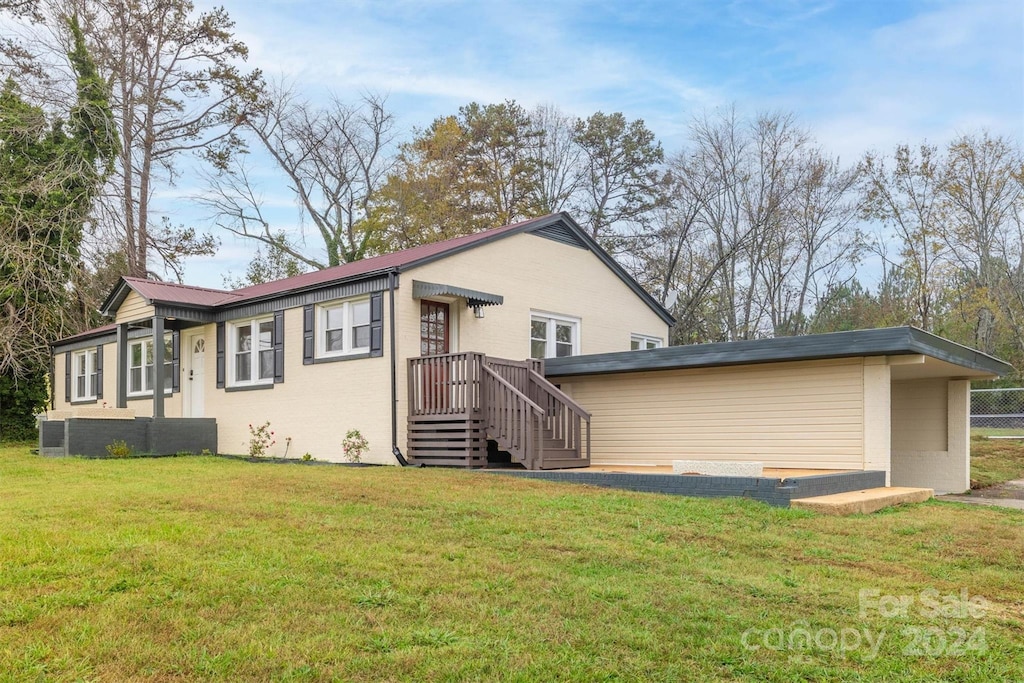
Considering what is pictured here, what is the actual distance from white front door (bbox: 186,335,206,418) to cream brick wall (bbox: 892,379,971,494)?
13.8 metres

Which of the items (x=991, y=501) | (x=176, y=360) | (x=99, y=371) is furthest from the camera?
(x=99, y=371)

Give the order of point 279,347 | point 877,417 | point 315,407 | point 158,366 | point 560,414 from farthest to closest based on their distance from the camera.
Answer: point 158,366
point 279,347
point 315,407
point 560,414
point 877,417

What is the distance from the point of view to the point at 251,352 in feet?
54.5

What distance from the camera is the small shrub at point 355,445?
14.0 metres

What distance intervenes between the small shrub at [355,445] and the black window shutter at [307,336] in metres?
1.74

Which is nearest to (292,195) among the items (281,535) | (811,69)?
(811,69)

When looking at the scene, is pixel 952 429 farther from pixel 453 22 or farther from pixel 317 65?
pixel 317 65

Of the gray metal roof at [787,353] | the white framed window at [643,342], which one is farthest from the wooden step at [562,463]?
the white framed window at [643,342]

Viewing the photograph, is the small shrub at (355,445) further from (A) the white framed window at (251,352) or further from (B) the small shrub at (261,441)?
(A) the white framed window at (251,352)

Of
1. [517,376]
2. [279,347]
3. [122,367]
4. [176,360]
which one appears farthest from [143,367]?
[517,376]

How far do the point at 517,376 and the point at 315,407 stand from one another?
3.99 m

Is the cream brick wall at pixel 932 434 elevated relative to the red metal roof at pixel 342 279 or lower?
lower

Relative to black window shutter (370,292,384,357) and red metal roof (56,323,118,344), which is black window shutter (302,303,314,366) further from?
red metal roof (56,323,118,344)

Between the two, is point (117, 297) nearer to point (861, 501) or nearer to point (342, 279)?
point (342, 279)
